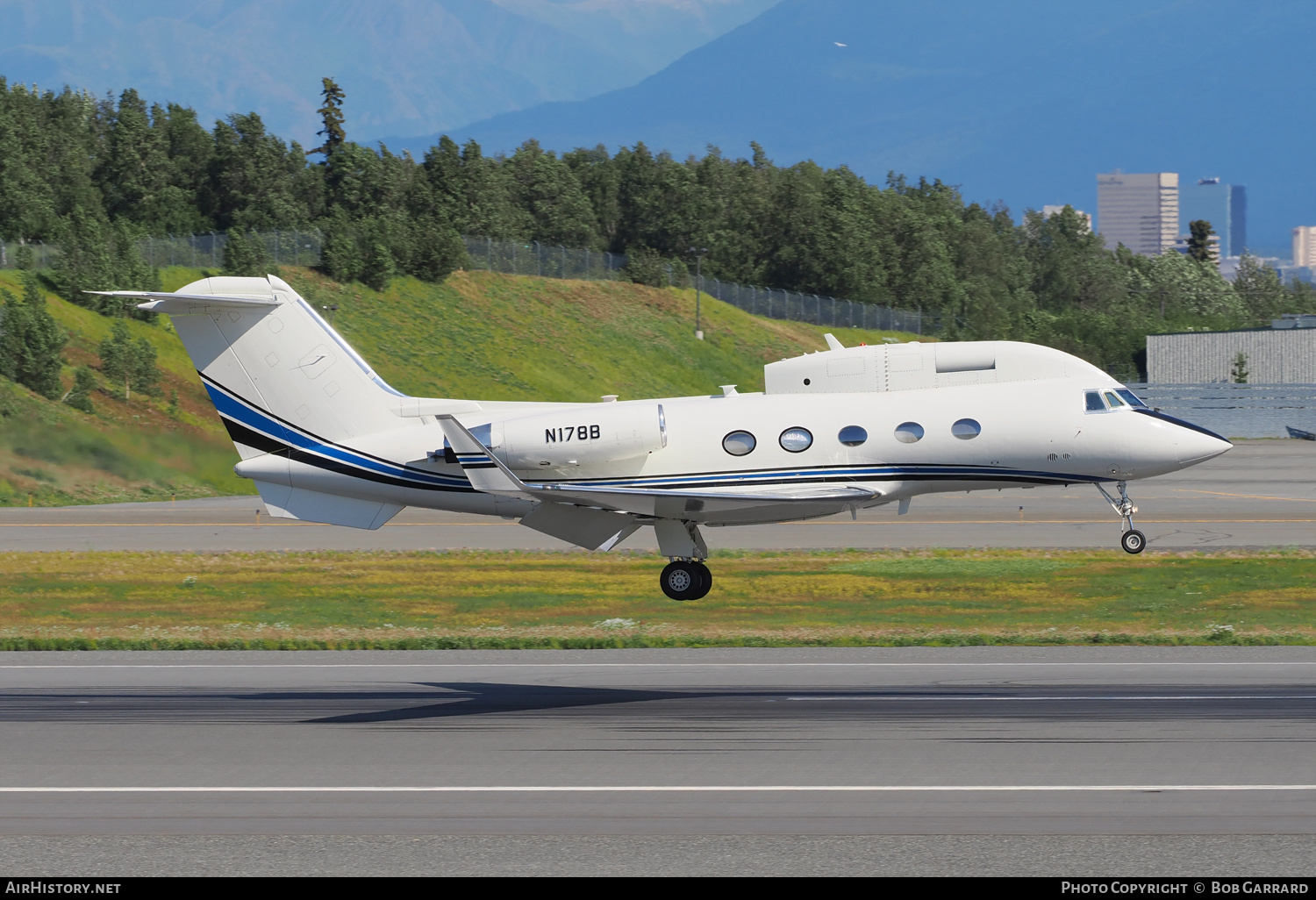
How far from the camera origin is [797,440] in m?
25.2

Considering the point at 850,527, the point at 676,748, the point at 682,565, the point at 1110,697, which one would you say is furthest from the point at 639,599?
the point at 850,527

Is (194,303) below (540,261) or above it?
below

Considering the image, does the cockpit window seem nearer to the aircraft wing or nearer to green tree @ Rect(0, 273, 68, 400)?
the aircraft wing

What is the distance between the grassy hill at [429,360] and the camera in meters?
50.5

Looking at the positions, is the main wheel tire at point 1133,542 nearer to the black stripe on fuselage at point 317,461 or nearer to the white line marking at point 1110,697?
the white line marking at point 1110,697

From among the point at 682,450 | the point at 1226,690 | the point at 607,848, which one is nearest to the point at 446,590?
the point at 682,450

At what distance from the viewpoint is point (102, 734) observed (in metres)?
17.3

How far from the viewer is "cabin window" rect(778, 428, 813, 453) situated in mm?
A: 25234

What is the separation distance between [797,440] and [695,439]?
1774 millimetres

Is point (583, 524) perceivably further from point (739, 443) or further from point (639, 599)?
point (639, 599)

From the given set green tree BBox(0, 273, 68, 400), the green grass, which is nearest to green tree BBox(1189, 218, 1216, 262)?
green tree BBox(0, 273, 68, 400)

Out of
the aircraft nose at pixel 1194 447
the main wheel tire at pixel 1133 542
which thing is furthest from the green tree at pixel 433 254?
the aircraft nose at pixel 1194 447

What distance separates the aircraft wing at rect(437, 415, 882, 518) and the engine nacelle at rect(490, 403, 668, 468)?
1.45 ft

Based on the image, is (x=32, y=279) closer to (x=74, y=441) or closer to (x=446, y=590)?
(x=74, y=441)
